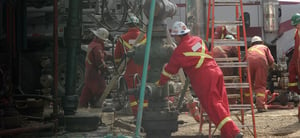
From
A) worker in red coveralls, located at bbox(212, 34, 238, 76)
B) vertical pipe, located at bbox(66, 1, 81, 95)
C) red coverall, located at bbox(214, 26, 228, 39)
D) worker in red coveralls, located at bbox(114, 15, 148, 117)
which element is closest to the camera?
vertical pipe, located at bbox(66, 1, 81, 95)

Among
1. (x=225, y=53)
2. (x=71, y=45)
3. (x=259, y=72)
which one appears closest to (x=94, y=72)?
(x=225, y=53)

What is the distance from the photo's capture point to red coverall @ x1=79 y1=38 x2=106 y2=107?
26.6 ft

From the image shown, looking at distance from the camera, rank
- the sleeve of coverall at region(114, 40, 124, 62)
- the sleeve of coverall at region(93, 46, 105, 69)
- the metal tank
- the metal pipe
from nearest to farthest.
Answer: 1. the metal pipe
2. the sleeve of coverall at region(114, 40, 124, 62)
3. the sleeve of coverall at region(93, 46, 105, 69)
4. the metal tank

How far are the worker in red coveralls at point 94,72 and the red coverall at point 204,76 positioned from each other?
3.11 m

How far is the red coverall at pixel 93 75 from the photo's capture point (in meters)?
8.09

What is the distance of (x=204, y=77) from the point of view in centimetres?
514

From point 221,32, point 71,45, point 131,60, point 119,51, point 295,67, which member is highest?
point 221,32

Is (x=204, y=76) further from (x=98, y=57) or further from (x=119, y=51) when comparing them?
(x=98, y=57)

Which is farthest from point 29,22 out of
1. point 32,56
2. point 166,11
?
point 166,11

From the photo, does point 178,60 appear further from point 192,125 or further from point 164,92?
point 192,125

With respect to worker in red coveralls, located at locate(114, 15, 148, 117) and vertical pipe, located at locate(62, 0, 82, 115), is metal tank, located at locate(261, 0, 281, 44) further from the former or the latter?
vertical pipe, located at locate(62, 0, 82, 115)

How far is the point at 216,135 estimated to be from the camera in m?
6.20

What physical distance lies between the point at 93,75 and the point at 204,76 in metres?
3.53

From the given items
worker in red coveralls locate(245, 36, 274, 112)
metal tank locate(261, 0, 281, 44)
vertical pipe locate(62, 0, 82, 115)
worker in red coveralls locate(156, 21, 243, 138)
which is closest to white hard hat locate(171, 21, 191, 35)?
worker in red coveralls locate(156, 21, 243, 138)
